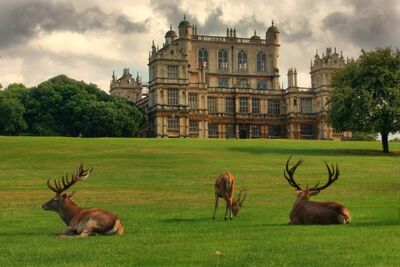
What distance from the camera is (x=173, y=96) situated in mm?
104438

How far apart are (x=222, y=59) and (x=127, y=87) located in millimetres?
24542

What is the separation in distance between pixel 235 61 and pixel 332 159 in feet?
250

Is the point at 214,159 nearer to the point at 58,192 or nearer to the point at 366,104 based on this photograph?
the point at 366,104

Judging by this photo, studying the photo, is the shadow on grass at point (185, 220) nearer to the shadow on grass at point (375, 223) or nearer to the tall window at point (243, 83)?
the shadow on grass at point (375, 223)

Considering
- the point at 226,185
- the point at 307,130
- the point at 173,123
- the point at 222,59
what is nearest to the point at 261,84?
the point at 222,59

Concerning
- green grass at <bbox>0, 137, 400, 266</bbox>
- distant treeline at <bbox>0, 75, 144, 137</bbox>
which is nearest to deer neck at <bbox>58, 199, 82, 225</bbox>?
green grass at <bbox>0, 137, 400, 266</bbox>

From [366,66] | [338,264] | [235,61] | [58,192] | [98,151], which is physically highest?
[235,61]

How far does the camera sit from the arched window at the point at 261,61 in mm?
125062

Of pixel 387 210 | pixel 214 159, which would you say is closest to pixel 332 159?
pixel 214 159

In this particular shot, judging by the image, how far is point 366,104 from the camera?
2327 inches

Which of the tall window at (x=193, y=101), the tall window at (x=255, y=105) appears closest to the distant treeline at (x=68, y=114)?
the tall window at (x=193, y=101)

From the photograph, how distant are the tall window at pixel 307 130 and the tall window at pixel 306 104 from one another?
2.73 m

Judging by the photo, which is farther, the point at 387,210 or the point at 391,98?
the point at 391,98

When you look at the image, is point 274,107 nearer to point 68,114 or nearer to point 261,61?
point 261,61
